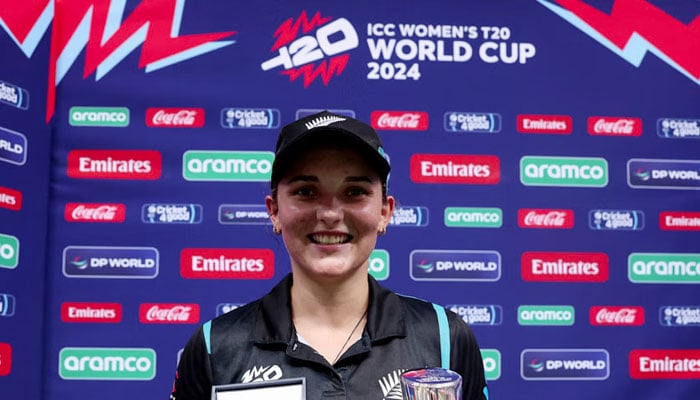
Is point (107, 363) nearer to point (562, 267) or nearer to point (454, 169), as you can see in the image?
point (454, 169)

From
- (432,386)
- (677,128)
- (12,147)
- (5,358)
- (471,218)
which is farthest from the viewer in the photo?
(677,128)

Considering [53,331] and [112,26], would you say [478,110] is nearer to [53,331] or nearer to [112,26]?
[112,26]

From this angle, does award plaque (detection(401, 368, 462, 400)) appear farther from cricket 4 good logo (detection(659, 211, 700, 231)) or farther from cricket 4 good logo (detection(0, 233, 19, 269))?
cricket 4 good logo (detection(659, 211, 700, 231))

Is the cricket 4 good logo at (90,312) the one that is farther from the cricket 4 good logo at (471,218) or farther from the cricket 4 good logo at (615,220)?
the cricket 4 good logo at (615,220)

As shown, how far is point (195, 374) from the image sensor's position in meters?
1.08

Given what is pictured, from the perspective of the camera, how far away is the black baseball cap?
104cm

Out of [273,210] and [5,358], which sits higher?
[273,210]

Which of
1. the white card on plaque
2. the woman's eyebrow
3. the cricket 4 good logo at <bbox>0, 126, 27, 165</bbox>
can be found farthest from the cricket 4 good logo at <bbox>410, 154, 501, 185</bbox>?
the white card on plaque

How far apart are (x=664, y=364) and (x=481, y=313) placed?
0.80m

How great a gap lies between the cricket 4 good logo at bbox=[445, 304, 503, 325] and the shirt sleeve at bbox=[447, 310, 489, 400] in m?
1.63

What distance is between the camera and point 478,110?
288 centimetres

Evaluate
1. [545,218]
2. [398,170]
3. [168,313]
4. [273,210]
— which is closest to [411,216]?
[398,170]

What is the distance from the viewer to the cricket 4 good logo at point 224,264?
272 centimetres

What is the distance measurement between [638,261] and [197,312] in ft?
6.22
